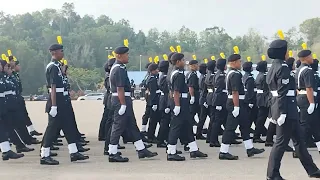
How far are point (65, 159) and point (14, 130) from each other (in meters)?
1.65

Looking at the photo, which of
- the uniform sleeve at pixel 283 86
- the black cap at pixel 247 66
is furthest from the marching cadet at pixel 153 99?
the uniform sleeve at pixel 283 86

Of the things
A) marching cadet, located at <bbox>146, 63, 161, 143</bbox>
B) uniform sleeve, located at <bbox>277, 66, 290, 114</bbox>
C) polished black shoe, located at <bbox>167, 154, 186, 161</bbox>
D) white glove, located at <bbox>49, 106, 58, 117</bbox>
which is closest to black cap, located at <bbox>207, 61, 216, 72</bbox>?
marching cadet, located at <bbox>146, 63, 161, 143</bbox>

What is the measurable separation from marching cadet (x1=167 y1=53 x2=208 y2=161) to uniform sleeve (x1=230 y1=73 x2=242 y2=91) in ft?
2.77

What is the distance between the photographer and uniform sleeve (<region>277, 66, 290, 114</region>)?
7.90 m

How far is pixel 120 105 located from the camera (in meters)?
10.1

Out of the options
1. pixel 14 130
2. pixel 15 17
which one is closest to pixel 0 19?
pixel 15 17

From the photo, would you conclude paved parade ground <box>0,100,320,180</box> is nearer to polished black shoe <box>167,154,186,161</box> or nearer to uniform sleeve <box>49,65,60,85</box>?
polished black shoe <box>167,154,186,161</box>

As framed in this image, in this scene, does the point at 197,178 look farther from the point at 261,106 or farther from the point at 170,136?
the point at 261,106

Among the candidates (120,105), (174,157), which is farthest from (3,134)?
(174,157)

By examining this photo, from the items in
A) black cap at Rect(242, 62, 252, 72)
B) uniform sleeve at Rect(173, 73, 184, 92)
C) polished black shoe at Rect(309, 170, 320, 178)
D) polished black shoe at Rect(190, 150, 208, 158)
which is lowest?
polished black shoe at Rect(190, 150, 208, 158)

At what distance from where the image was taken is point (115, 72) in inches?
396

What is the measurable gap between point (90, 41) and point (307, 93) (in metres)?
88.6

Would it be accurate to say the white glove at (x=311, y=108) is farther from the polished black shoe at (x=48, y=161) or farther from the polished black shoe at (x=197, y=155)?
the polished black shoe at (x=48, y=161)

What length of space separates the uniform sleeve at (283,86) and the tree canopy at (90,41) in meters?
68.5
